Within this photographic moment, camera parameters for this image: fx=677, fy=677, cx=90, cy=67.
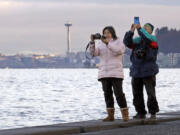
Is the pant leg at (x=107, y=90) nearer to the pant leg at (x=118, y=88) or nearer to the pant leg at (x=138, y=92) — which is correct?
the pant leg at (x=118, y=88)

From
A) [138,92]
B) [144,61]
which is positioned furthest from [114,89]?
[144,61]

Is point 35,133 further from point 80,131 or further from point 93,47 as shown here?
point 93,47

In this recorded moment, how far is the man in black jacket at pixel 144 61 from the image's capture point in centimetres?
1141

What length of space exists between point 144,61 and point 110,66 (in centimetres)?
62

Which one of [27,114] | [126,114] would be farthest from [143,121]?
[27,114]

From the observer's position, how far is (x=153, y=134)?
30.9 ft

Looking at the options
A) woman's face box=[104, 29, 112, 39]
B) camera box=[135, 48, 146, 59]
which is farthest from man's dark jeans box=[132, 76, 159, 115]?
woman's face box=[104, 29, 112, 39]

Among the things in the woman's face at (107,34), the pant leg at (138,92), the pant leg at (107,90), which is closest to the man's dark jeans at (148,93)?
the pant leg at (138,92)

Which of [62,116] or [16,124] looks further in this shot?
[62,116]

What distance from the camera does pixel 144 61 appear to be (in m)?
11.5

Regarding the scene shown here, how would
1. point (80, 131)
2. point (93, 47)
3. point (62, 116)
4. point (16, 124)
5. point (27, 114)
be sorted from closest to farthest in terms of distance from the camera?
point (80, 131), point (93, 47), point (16, 124), point (62, 116), point (27, 114)

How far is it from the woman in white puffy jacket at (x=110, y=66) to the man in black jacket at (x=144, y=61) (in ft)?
0.86

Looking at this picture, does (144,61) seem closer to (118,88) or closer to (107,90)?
(118,88)

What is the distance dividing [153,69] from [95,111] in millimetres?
15329
